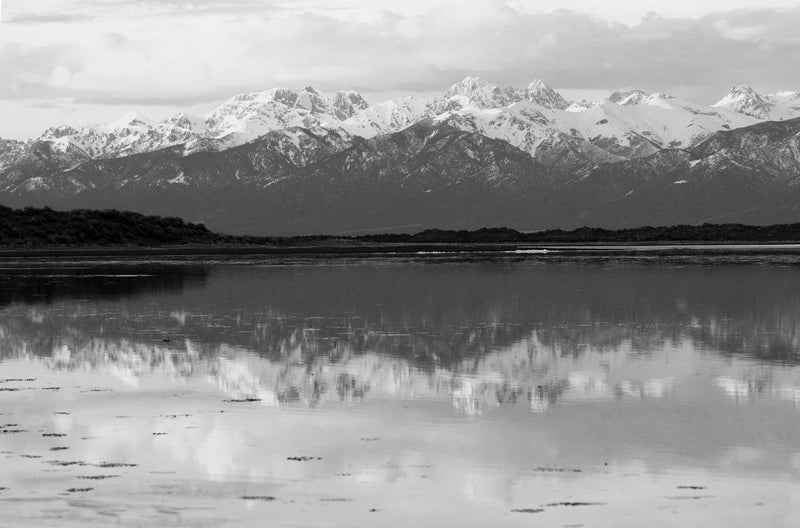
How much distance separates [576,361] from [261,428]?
10.8m

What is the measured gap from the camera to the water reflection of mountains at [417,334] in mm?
27734

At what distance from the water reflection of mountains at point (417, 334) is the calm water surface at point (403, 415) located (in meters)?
0.14

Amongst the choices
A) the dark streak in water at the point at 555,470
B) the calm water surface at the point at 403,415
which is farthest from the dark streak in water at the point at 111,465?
the dark streak in water at the point at 555,470

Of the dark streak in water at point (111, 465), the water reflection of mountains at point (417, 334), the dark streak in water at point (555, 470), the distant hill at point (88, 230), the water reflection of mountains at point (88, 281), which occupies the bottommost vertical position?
the dark streak in water at point (555, 470)

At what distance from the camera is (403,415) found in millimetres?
23594

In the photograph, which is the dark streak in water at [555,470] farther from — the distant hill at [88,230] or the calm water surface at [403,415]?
the distant hill at [88,230]

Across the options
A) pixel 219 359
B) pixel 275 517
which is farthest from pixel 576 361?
pixel 275 517

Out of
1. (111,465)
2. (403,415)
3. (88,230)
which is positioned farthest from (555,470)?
(88,230)

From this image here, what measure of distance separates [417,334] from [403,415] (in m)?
14.1

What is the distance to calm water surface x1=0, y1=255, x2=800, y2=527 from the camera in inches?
681

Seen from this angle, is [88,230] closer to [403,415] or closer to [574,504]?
[403,415]

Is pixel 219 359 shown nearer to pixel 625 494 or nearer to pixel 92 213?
pixel 625 494

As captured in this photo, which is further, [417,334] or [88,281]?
[88,281]

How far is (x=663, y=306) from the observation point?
155 feet
